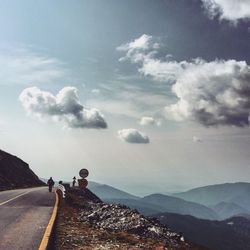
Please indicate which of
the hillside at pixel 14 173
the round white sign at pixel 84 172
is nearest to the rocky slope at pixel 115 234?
the round white sign at pixel 84 172

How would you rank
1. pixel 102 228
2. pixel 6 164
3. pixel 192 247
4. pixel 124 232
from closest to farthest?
pixel 192 247 → pixel 124 232 → pixel 102 228 → pixel 6 164

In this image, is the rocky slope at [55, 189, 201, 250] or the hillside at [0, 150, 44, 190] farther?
the hillside at [0, 150, 44, 190]

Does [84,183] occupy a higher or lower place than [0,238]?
higher

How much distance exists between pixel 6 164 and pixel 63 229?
7476cm

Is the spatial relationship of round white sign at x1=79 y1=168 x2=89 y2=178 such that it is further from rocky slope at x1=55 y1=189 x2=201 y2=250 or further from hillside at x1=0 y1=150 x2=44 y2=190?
hillside at x1=0 y1=150 x2=44 y2=190

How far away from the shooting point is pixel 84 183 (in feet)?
108

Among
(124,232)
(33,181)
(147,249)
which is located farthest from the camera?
(33,181)

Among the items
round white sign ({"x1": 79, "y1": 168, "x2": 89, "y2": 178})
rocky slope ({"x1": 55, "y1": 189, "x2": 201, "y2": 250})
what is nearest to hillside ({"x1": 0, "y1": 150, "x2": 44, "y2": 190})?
round white sign ({"x1": 79, "y1": 168, "x2": 89, "y2": 178})

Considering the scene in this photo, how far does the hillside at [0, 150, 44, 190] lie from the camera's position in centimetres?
7386

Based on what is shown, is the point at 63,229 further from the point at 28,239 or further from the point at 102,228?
the point at 28,239

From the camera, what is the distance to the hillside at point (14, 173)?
73.9m

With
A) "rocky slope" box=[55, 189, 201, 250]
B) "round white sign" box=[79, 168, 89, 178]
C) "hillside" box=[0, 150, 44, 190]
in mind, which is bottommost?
"rocky slope" box=[55, 189, 201, 250]

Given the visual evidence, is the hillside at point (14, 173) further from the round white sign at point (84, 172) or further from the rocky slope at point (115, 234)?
the rocky slope at point (115, 234)

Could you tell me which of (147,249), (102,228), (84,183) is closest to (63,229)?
(102,228)
